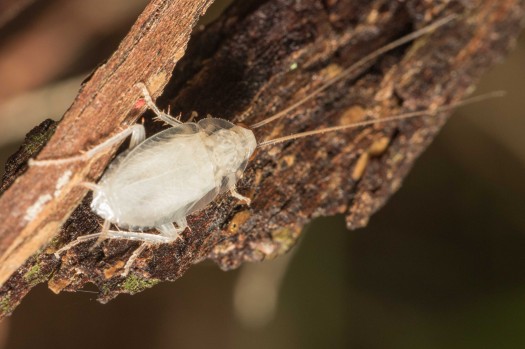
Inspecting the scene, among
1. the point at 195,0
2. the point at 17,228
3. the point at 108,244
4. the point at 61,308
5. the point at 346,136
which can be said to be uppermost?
the point at 195,0

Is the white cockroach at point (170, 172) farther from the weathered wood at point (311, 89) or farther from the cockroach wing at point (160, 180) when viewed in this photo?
the weathered wood at point (311, 89)

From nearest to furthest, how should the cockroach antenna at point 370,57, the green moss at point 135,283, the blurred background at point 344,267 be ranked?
the green moss at point 135,283, the cockroach antenna at point 370,57, the blurred background at point 344,267

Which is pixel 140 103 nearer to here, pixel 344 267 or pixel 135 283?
pixel 135 283

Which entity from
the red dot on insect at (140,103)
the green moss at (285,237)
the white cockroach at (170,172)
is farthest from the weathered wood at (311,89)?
the red dot on insect at (140,103)

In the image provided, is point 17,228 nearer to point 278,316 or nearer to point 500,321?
point 278,316

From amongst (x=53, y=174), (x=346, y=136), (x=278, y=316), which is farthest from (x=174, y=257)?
(x=278, y=316)

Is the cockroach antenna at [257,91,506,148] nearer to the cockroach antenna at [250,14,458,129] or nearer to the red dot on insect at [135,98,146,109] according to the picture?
the cockroach antenna at [250,14,458,129]
